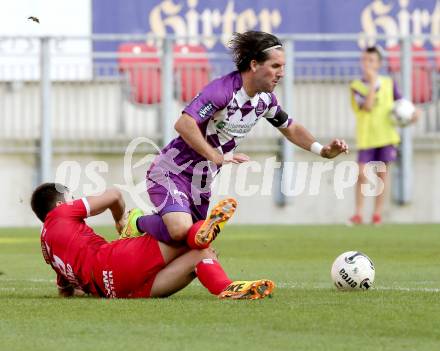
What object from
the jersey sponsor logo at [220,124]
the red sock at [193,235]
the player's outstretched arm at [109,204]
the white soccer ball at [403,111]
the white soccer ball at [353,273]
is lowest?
the white soccer ball at [353,273]

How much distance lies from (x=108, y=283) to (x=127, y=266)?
0.18m

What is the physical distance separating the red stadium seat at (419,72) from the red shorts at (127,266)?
12.4 metres

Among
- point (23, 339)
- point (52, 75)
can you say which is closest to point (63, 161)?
point (52, 75)

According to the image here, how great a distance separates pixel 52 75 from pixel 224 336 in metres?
13.8

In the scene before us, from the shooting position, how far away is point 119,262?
8195 mm

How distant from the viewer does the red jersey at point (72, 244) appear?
27.1 ft

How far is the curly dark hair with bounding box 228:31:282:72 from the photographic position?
29.2ft

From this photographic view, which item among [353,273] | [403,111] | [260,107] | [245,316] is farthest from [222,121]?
[403,111]

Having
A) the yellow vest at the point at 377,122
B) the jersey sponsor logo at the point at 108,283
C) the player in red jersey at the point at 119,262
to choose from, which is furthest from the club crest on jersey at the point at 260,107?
the yellow vest at the point at 377,122

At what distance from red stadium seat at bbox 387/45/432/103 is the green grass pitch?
8842 millimetres

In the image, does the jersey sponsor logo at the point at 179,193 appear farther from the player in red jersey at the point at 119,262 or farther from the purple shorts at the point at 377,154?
the purple shorts at the point at 377,154

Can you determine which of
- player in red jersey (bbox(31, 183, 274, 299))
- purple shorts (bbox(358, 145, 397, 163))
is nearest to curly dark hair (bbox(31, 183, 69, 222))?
player in red jersey (bbox(31, 183, 274, 299))

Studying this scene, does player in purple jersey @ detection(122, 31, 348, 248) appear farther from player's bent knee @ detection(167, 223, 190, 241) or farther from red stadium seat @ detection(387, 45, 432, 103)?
red stadium seat @ detection(387, 45, 432, 103)

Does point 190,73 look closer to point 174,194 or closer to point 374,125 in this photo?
point 374,125
